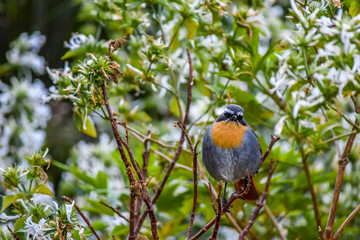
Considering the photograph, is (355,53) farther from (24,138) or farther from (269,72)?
(24,138)

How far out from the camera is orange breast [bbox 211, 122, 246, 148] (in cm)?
235

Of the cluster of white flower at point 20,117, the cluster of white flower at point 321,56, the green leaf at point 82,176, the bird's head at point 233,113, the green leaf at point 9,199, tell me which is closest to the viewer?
the cluster of white flower at point 321,56

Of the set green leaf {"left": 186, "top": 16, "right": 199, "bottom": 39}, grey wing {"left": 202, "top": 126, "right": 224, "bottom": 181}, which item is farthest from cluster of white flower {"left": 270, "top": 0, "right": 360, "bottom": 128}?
green leaf {"left": 186, "top": 16, "right": 199, "bottom": 39}

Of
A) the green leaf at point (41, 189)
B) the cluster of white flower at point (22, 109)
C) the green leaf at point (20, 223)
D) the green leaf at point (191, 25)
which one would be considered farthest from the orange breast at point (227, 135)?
the cluster of white flower at point (22, 109)

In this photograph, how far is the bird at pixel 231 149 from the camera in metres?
2.31

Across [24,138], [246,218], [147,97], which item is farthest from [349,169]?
[24,138]

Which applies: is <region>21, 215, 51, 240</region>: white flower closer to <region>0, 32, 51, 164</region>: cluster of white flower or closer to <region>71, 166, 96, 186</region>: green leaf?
<region>71, 166, 96, 186</region>: green leaf

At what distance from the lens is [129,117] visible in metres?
2.88

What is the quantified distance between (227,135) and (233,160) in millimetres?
109

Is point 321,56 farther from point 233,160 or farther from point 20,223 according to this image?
point 20,223

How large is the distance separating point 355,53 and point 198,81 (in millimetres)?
1255

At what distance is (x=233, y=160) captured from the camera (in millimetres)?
2332

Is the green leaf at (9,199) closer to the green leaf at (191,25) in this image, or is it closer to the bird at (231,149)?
the bird at (231,149)

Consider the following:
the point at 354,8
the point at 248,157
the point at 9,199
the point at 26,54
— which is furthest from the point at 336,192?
the point at 26,54
